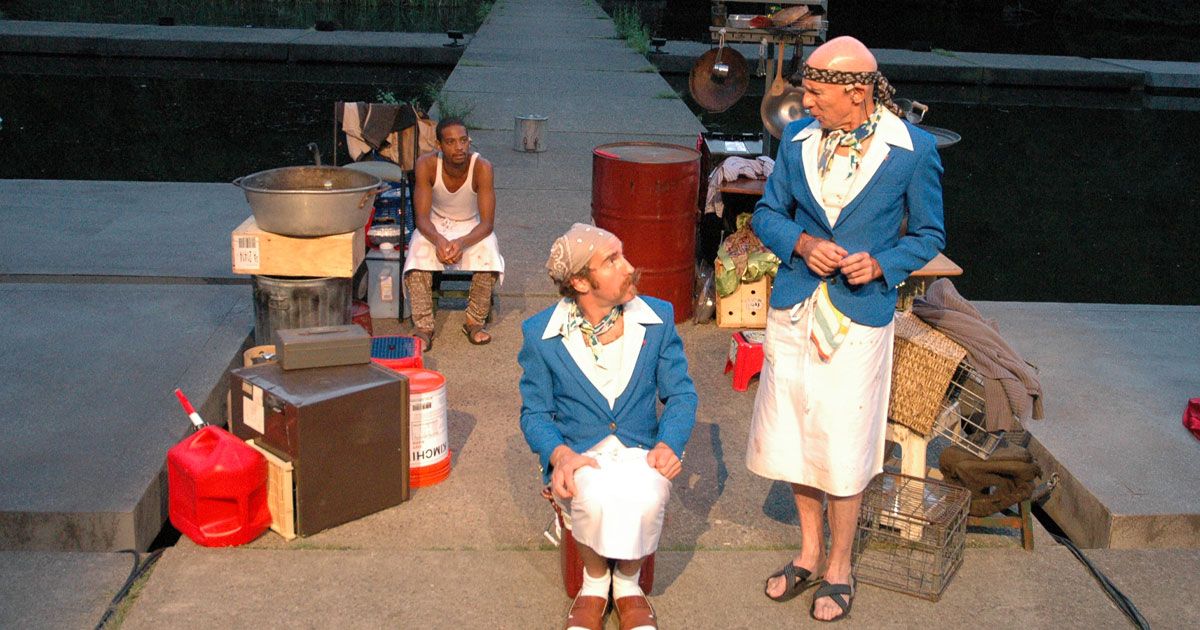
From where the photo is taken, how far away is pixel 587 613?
11.8 feet

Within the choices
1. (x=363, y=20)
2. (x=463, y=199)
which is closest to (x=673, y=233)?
(x=463, y=199)

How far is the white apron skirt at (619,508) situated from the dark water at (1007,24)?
2359 centimetres

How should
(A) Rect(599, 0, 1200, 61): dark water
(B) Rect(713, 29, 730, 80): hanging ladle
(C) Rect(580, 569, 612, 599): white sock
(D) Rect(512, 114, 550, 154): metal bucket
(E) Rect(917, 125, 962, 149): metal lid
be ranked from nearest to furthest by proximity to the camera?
1. (C) Rect(580, 569, 612, 599): white sock
2. (E) Rect(917, 125, 962, 149): metal lid
3. (B) Rect(713, 29, 730, 80): hanging ladle
4. (D) Rect(512, 114, 550, 154): metal bucket
5. (A) Rect(599, 0, 1200, 61): dark water

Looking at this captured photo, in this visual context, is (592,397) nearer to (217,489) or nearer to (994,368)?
(217,489)

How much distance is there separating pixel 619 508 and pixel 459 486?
4.92 feet

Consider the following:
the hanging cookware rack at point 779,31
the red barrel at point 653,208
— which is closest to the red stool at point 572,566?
the red barrel at point 653,208

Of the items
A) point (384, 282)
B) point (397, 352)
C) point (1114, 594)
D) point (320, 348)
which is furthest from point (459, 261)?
point (1114, 594)

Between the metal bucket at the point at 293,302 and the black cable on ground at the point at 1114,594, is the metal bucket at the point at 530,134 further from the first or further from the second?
the black cable on ground at the point at 1114,594

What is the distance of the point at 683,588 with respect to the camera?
4.02 m

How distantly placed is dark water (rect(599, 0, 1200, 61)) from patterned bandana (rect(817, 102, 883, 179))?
2296 cm

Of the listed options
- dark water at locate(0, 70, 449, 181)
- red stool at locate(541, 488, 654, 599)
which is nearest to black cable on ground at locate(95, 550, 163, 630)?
red stool at locate(541, 488, 654, 599)

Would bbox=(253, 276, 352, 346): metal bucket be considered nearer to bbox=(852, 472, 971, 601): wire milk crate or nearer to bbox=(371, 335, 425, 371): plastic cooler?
bbox=(371, 335, 425, 371): plastic cooler

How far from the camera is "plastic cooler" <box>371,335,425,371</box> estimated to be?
4875 millimetres

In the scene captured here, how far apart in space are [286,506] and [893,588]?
221cm
